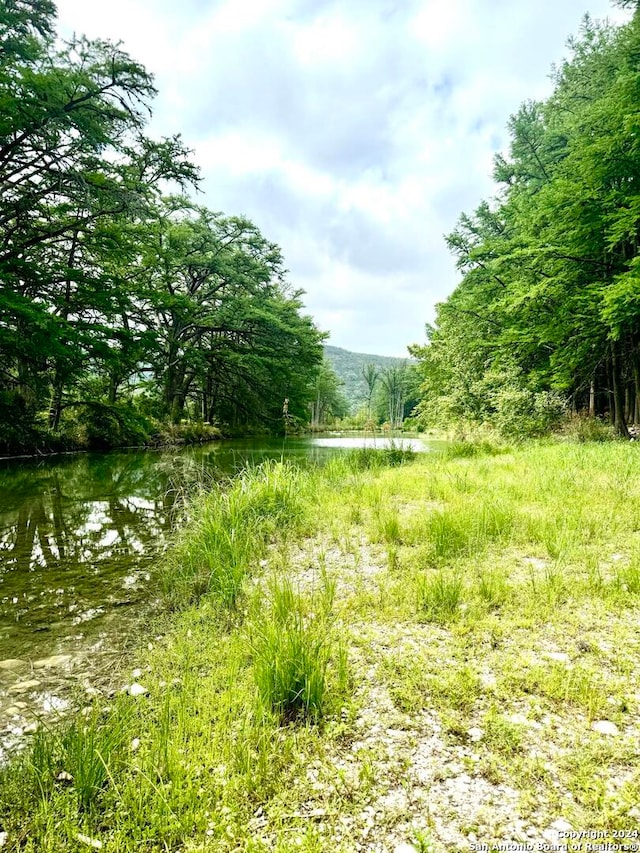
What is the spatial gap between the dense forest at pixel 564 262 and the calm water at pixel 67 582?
34.8 ft


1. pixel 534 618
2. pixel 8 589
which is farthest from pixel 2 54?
pixel 534 618

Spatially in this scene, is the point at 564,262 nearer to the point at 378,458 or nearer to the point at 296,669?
the point at 378,458

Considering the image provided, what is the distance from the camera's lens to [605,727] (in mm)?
1939

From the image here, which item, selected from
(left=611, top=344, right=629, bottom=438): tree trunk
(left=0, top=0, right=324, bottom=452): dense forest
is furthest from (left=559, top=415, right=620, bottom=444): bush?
(left=0, top=0, right=324, bottom=452): dense forest

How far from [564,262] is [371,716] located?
13592 mm

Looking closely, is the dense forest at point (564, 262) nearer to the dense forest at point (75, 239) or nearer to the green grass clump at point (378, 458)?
the green grass clump at point (378, 458)

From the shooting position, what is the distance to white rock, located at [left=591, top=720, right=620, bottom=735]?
1907mm

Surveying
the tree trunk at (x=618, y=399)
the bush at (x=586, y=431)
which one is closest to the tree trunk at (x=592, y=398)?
the bush at (x=586, y=431)

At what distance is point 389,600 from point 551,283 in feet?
39.6

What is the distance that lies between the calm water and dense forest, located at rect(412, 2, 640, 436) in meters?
10.6

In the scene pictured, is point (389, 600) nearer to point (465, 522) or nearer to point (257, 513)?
point (465, 522)

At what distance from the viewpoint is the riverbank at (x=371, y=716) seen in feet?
5.19

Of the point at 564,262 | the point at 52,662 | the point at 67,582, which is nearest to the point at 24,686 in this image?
the point at 52,662

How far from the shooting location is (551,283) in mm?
11930
